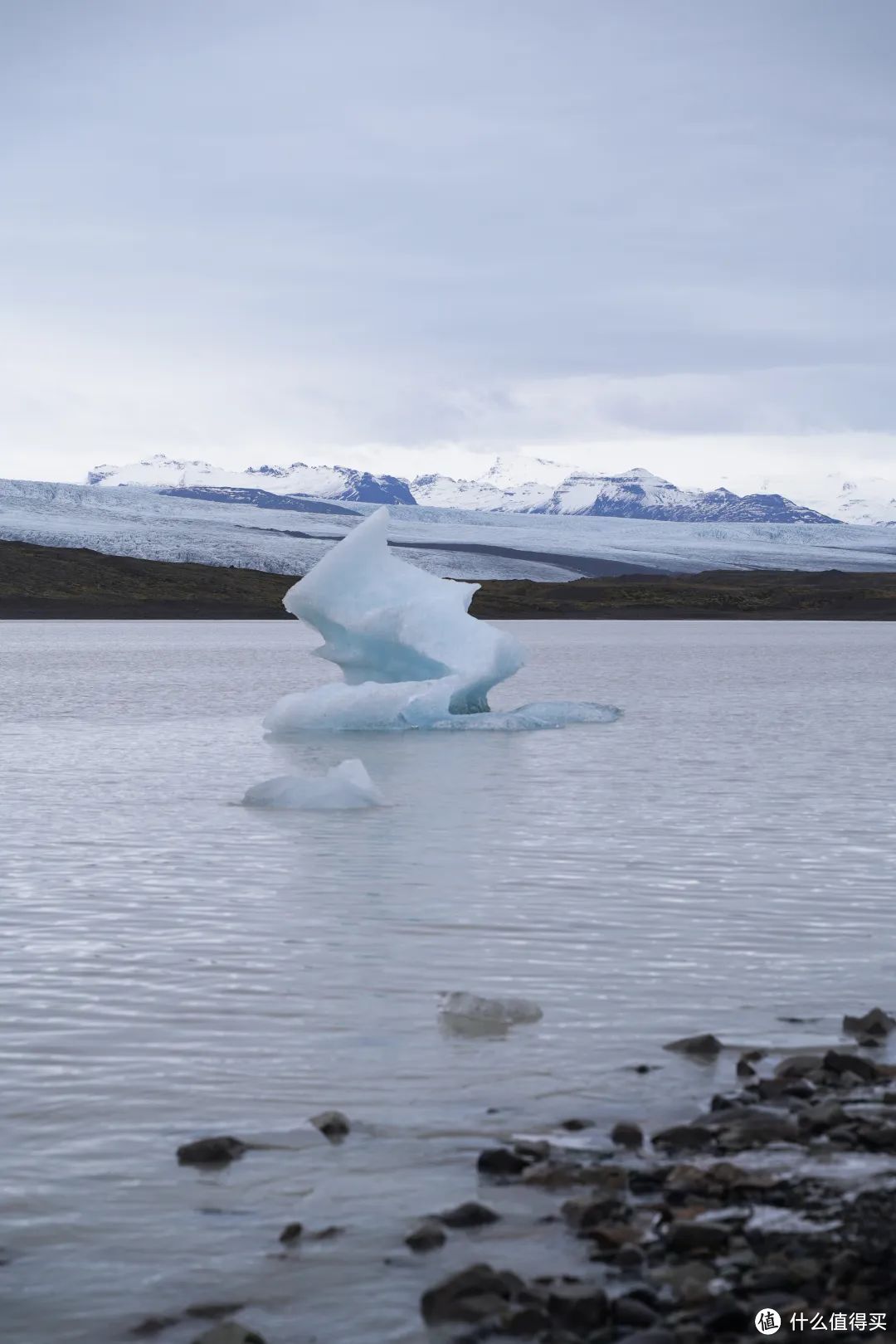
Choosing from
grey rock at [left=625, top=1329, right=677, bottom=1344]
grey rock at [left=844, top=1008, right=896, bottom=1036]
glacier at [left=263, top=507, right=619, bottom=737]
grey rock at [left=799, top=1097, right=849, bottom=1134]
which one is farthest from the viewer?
glacier at [left=263, top=507, right=619, bottom=737]

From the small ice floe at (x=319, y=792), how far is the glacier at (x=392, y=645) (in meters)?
7.66

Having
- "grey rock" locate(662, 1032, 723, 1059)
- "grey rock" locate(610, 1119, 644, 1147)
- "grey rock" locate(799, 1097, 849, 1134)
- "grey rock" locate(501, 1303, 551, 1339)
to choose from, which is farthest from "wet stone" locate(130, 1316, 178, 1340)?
"grey rock" locate(662, 1032, 723, 1059)

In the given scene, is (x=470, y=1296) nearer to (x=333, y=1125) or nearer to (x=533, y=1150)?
(x=533, y=1150)

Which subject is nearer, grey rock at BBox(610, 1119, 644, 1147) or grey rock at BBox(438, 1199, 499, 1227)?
grey rock at BBox(438, 1199, 499, 1227)

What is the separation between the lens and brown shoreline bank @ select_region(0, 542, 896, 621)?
87188 millimetres

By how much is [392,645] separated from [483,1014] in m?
17.8

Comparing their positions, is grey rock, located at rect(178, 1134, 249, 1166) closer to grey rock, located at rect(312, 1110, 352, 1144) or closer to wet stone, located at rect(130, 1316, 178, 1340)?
grey rock, located at rect(312, 1110, 352, 1144)

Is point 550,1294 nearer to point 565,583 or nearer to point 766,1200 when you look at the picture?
point 766,1200

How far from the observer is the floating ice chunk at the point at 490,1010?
7719mm

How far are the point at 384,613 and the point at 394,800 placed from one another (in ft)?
27.1

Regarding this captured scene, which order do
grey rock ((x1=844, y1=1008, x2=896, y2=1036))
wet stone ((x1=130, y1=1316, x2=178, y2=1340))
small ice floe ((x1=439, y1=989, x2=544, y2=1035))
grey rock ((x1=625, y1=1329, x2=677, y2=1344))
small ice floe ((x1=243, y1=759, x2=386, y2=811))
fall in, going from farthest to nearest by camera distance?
small ice floe ((x1=243, y1=759, x2=386, y2=811)) → small ice floe ((x1=439, y1=989, x2=544, y2=1035)) → grey rock ((x1=844, y1=1008, x2=896, y2=1036)) → wet stone ((x1=130, y1=1316, x2=178, y2=1340)) → grey rock ((x1=625, y1=1329, x2=677, y2=1344))

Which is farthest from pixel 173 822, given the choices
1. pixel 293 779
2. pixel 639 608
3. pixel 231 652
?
pixel 639 608

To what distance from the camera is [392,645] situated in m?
25.3

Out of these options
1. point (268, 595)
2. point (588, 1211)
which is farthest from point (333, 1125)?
point (268, 595)
